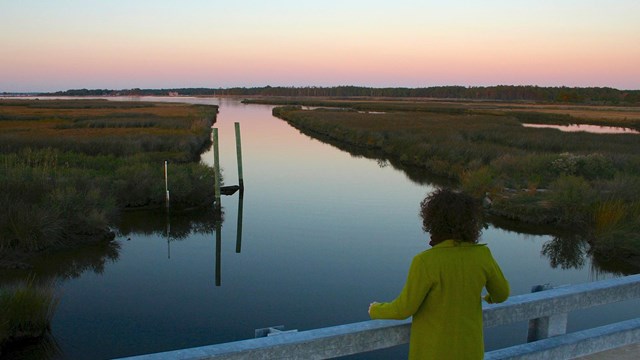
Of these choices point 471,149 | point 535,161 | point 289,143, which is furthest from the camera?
point 289,143

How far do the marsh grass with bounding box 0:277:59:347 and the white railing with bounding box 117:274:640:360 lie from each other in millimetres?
5870

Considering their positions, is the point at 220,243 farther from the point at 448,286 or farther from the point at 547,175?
the point at 547,175

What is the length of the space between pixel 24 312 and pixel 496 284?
6.78 m

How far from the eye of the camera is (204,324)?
855 cm

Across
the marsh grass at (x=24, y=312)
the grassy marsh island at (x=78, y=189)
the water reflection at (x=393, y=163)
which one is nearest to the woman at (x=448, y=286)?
the marsh grass at (x=24, y=312)

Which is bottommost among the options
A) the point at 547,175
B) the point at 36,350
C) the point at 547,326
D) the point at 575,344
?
the point at 36,350

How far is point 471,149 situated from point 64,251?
19.1m

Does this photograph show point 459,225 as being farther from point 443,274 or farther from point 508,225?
point 508,225

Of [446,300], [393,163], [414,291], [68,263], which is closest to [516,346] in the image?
[446,300]

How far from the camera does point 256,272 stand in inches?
444

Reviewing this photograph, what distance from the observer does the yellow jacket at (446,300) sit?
106 inches

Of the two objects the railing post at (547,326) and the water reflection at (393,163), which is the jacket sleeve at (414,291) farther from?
the water reflection at (393,163)

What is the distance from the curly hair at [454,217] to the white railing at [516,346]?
52 centimetres

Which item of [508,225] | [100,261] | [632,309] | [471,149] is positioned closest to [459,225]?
[632,309]
